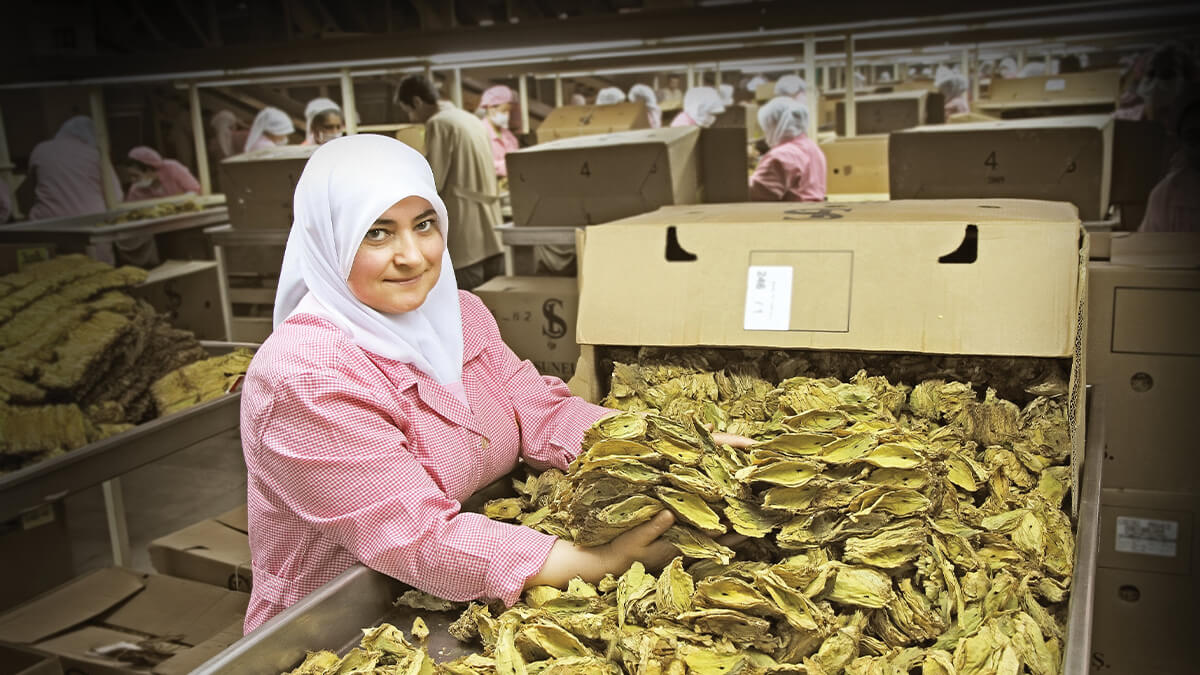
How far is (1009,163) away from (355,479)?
2.03 metres

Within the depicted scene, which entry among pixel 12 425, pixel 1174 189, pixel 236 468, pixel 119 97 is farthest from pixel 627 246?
pixel 1174 189

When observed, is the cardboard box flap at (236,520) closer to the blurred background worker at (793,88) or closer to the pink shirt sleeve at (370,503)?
the pink shirt sleeve at (370,503)

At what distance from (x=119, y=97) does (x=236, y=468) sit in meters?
1.56

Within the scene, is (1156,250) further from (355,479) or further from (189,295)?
(189,295)

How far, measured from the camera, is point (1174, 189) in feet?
10.4

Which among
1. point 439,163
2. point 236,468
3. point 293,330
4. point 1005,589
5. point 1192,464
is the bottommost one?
point 236,468

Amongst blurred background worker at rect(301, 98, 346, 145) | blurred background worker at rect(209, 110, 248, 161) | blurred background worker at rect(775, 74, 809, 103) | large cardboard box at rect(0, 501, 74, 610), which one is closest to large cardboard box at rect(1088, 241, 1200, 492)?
blurred background worker at rect(301, 98, 346, 145)

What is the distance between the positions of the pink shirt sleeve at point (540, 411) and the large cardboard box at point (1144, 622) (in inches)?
52.3

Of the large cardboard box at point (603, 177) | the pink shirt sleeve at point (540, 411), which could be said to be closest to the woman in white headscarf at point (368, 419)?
the pink shirt sleeve at point (540, 411)

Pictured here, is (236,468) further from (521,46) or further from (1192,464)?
(1192,464)

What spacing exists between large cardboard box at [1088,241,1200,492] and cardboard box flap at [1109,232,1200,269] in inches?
1.6

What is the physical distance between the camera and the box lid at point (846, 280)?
1553 millimetres

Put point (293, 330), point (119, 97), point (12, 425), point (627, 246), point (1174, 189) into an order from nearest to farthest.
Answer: point (293, 330) → point (627, 246) → point (119, 97) → point (12, 425) → point (1174, 189)

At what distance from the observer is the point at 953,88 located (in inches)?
242
